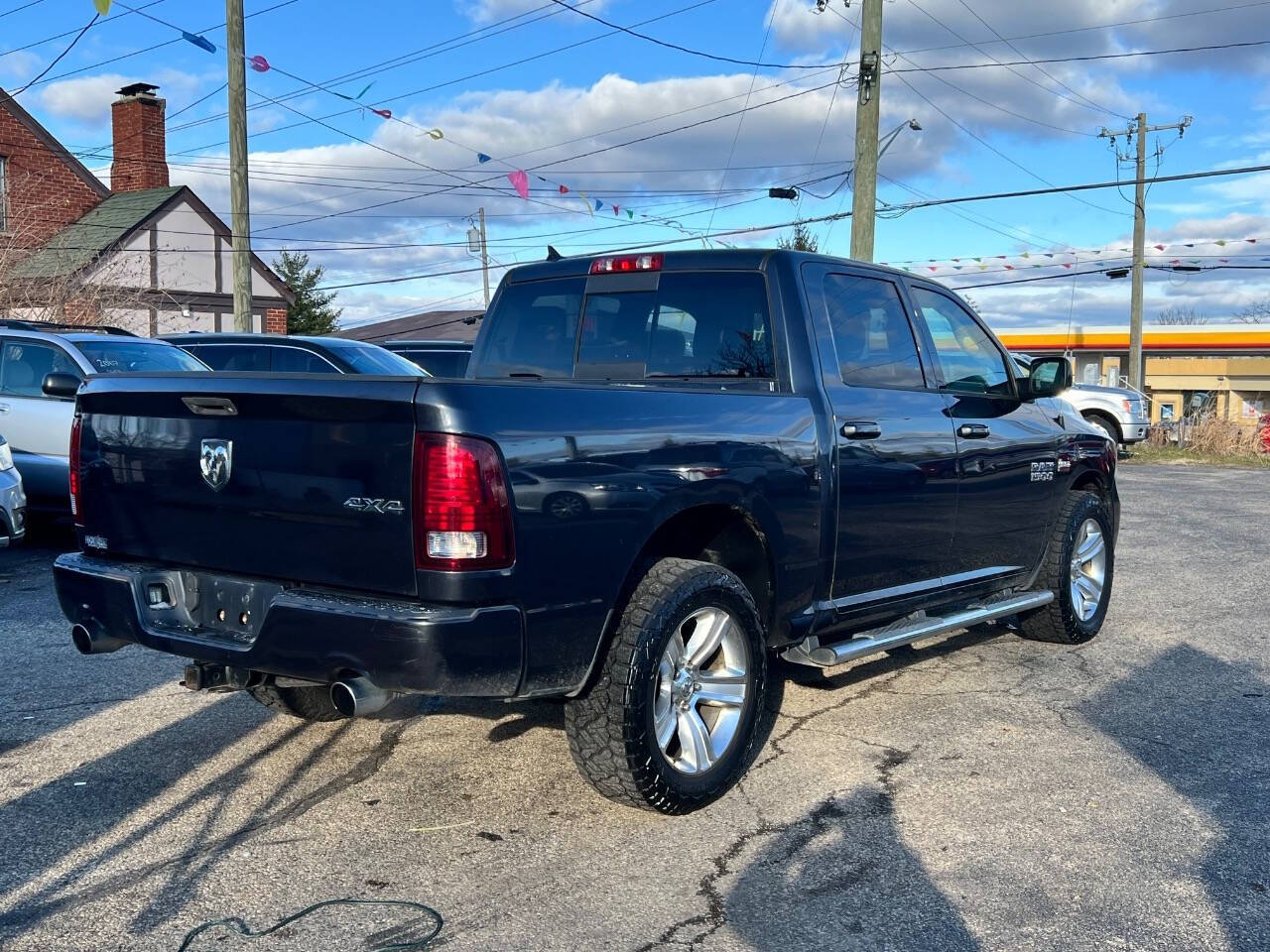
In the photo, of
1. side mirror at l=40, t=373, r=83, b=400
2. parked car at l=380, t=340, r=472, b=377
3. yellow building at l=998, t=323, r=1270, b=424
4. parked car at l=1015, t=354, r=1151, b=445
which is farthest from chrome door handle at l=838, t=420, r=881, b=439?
yellow building at l=998, t=323, r=1270, b=424

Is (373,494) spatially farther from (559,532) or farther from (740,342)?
(740,342)

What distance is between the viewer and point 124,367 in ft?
32.1

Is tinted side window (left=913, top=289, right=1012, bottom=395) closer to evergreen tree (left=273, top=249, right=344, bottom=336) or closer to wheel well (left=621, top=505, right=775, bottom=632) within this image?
wheel well (left=621, top=505, right=775, bottom=632)

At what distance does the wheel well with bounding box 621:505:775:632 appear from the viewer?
14.8 feet

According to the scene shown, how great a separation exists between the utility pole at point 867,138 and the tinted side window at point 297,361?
30.4 feet

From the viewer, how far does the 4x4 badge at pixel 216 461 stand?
394 cm

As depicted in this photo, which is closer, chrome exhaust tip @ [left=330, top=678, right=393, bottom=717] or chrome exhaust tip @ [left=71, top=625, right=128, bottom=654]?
chrome exhaust tip @ [left=330, top=678, right=393, bottom=717]

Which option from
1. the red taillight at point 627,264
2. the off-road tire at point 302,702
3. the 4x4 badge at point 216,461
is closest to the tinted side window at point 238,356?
the red taillight at point 627,264

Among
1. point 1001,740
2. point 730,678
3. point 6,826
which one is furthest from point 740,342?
point 6,826

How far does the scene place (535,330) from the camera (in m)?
5.77

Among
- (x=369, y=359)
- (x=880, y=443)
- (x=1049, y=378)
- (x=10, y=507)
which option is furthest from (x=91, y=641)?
(x=369, y=359)

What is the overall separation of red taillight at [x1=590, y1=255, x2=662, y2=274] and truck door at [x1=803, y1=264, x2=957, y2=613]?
2.17 feet

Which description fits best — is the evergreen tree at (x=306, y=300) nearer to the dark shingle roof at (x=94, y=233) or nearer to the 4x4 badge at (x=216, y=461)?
the dark shingle roof at (x=94, y=233)

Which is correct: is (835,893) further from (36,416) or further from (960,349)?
(36,416)
